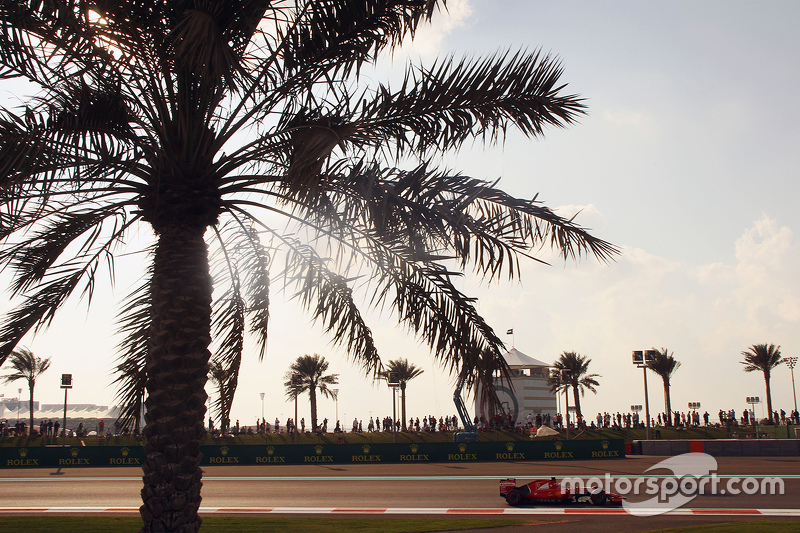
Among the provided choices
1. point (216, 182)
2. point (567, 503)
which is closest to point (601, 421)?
point (567, 503)

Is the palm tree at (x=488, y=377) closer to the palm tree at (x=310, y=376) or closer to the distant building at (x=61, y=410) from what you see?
the palm tree at (x=310, y=376)

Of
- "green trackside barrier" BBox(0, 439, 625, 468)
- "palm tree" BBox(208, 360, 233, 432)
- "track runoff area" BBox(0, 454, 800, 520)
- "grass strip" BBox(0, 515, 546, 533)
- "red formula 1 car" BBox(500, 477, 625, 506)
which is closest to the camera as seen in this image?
"palm tree" BBox(208, 360, 233, 432)

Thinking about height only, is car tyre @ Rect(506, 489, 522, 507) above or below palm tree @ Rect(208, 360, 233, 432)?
below

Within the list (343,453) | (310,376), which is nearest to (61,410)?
(310,376)

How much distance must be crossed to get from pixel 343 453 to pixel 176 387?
2801 cm

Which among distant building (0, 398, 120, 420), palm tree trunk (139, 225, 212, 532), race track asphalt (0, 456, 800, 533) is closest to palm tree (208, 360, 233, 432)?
palm tree trunk (139, 225, 212, 532)

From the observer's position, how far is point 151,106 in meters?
7.61

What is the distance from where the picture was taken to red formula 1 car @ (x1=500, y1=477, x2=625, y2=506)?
17281 mm

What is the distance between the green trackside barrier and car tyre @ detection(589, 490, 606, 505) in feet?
51.0

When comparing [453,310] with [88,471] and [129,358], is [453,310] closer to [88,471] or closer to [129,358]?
[129,358]
